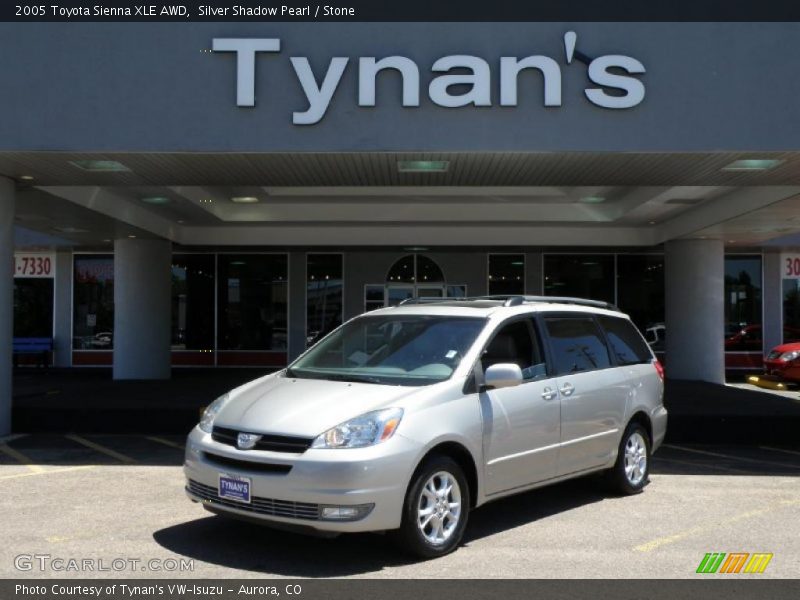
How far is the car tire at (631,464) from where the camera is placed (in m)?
7.53

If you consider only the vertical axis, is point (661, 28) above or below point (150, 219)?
above

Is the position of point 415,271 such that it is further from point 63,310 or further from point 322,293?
point 63,310

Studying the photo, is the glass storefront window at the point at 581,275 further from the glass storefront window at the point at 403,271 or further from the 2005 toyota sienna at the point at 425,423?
the 2005 toyota sienna at the point at 425,423

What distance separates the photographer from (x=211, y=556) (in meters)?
5.54

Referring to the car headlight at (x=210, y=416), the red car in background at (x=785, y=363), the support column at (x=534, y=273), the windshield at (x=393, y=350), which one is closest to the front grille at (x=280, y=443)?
the car headlight at (x=210, y=416)

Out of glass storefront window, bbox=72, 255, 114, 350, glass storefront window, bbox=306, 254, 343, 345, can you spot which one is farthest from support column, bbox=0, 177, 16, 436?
glass storefront window, bbox=72, 255, 114, 350

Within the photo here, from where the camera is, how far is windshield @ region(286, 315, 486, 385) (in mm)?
6047

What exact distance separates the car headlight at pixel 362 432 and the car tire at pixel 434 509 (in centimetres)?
40

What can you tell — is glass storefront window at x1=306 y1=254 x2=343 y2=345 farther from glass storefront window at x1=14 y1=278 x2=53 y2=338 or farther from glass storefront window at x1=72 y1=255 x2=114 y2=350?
glass storefront window at x1=14 y1=278 x2=53 y2=338

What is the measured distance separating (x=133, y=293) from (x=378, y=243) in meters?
5.86

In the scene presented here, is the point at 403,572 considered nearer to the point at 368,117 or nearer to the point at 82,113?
the point at 368,117

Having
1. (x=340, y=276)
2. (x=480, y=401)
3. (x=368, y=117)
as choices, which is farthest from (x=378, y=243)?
(x=480, y=401)

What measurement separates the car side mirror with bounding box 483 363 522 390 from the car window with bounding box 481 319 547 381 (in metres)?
0.36
